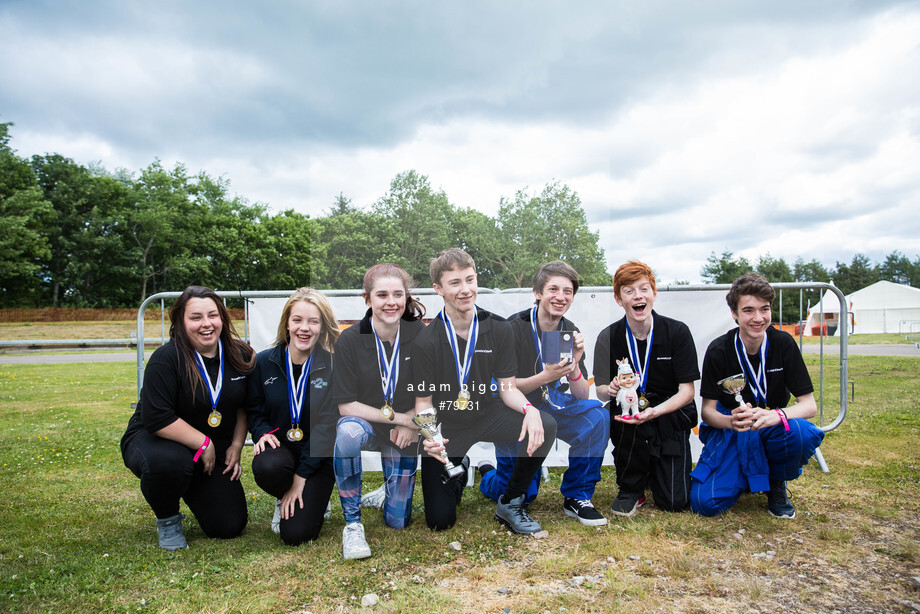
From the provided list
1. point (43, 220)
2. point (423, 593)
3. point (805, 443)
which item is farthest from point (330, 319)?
point (43, 220)

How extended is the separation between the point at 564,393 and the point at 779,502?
1.68 metres

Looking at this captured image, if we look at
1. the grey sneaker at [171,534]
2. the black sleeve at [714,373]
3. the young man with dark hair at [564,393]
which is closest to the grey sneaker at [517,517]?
the young man with dark hair at [564,393]

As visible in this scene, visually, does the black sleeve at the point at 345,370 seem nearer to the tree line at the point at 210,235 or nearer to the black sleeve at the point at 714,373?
the tree line at the point at 210,235

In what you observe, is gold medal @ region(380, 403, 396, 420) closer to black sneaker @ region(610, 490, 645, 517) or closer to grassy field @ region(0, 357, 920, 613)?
grassy field @ region(0, 357, 920, 613)

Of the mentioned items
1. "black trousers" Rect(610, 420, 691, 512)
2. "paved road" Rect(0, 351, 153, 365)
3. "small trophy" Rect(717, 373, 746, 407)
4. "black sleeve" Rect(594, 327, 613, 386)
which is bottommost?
"paved road" Rect(0, 351, 153, 365)

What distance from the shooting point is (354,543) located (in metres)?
3.29

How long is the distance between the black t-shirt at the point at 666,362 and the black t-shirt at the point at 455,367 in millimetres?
924

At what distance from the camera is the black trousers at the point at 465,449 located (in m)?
3.68

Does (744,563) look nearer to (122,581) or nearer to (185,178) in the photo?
(122,581)

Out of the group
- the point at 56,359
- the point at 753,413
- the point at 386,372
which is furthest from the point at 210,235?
the point at 753,413

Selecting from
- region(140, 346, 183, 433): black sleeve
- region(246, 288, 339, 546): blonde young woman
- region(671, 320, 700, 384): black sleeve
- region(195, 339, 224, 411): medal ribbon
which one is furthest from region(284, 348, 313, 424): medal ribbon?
region(671, 320, 700, 384): black sleeve

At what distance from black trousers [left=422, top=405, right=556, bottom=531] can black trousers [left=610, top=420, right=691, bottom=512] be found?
69 centimetres

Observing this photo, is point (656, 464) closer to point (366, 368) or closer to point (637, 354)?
point (637, 354)

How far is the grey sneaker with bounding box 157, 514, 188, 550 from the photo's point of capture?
11.2ft
